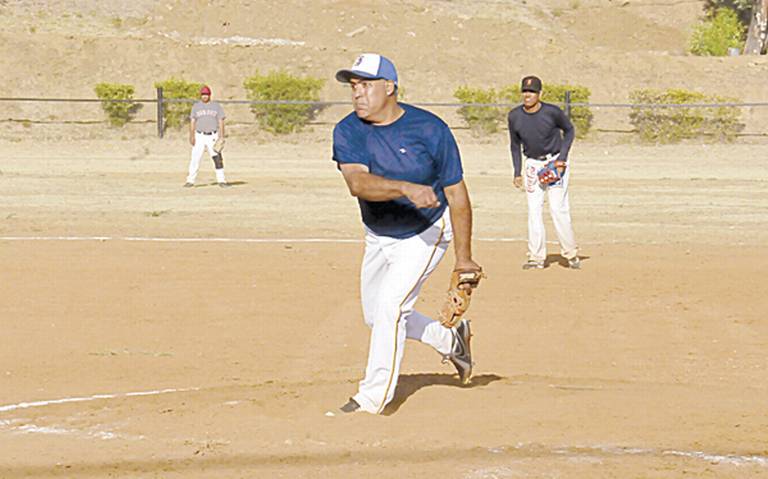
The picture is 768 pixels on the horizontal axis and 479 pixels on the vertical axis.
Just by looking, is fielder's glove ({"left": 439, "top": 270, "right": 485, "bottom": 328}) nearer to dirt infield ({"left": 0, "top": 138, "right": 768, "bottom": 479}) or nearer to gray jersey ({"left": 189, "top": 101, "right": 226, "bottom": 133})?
dirt infield ({"left": 0, "top": 138, "right": 768, "bottom": 479})

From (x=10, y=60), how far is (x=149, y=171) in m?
19.7

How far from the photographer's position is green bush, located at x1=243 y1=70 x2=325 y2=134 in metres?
43.8

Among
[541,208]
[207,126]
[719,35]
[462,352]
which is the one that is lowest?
[462,352]

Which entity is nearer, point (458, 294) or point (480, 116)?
point (458, 294)

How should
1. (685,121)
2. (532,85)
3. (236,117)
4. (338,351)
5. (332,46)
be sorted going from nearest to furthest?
(338,351) → (532,85) → (685,121) → (236,117) → (332,46)

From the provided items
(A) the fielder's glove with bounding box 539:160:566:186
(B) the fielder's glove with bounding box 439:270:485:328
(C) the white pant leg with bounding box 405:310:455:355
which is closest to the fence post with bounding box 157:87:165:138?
(A) the fielder's glove with bounding box 539:160:566:186

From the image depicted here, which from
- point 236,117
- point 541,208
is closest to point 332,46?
point 236,117

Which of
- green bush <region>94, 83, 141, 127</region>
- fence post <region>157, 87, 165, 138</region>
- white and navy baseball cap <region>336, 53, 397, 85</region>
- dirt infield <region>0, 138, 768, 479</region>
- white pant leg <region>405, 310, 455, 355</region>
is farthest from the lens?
green bush <region>94, 83, 141, 127</region>

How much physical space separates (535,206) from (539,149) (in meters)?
0.68

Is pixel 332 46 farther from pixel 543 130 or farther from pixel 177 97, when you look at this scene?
pixel 543 130

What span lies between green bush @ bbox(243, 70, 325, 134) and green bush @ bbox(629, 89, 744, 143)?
423 inches

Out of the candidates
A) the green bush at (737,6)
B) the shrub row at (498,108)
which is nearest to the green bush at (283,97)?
the shrub row at (498,108)

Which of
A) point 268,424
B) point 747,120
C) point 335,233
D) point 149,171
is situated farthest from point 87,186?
point 747,120

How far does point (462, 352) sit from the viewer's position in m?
8.74
